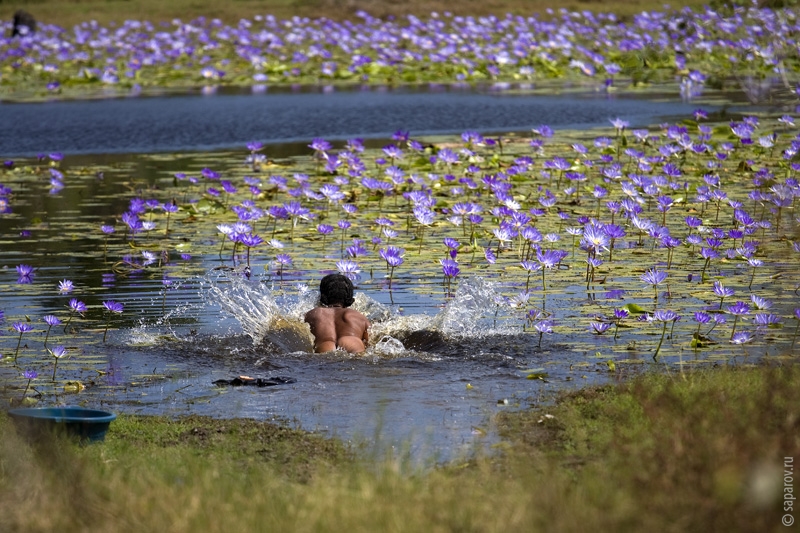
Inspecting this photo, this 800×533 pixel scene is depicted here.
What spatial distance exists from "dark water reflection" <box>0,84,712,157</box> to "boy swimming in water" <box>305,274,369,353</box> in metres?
8.28

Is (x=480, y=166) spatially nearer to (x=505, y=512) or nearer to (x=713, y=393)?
(x=713, y=393)

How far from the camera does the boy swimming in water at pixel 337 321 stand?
772cm

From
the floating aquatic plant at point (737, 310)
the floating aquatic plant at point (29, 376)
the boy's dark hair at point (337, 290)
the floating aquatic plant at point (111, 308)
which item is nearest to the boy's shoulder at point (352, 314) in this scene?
the boy's dark hair at point (337, 290)

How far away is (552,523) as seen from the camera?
387cm

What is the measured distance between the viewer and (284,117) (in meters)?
18.1

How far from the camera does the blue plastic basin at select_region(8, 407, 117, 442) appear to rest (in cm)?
537

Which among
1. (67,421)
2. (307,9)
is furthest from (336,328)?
(307,9)

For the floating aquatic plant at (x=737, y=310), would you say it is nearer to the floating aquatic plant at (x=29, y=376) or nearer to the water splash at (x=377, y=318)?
the water splash at (x=377, y=318)

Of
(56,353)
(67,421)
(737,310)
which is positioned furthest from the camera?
(737,310)

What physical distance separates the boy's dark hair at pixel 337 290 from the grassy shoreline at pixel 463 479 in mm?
2226

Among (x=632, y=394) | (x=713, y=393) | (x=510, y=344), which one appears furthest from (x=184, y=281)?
(x=713, y=393)

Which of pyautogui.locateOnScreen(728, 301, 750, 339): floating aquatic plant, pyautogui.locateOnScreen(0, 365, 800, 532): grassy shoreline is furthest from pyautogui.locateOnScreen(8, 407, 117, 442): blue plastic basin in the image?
pyautogui.locateOnScreen(728, 301, 750, 339): floating aquatic plant

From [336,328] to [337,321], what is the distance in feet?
0.15

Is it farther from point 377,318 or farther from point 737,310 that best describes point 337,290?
point 737,310
